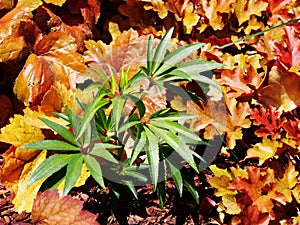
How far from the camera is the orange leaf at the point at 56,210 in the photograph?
73.5 inches

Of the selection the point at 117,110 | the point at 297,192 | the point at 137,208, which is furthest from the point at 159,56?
the point at 297,192

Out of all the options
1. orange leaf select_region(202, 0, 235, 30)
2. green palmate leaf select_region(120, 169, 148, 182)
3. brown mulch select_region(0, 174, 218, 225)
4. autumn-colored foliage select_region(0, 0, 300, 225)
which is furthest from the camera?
orange leaf select_region(202, 0, 235, 30)

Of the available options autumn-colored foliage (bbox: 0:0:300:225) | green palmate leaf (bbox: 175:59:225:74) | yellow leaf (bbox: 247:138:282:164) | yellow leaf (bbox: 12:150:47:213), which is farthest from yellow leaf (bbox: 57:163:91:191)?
yellow leaf (bbox: 247:138:282:164)

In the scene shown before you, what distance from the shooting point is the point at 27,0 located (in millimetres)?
2389

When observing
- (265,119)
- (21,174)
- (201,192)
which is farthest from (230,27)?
(21,174)

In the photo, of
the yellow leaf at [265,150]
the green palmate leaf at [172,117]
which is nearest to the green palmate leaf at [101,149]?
the green palmate leaf at [172,117]

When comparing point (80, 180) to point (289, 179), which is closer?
point (80, 180)

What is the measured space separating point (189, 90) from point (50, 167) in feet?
2.58

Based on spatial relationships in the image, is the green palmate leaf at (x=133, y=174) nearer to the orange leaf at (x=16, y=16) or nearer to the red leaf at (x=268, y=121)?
the red leaf at (x=268, y=121)

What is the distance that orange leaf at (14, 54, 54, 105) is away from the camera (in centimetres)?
230

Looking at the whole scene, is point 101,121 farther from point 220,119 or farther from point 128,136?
point 220,119

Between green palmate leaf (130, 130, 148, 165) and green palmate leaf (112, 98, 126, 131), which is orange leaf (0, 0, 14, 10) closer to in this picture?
green palmate leaf (112, 98, 126, 131)

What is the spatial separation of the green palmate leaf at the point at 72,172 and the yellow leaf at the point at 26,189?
0.34 m

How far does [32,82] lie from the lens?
2311mm
